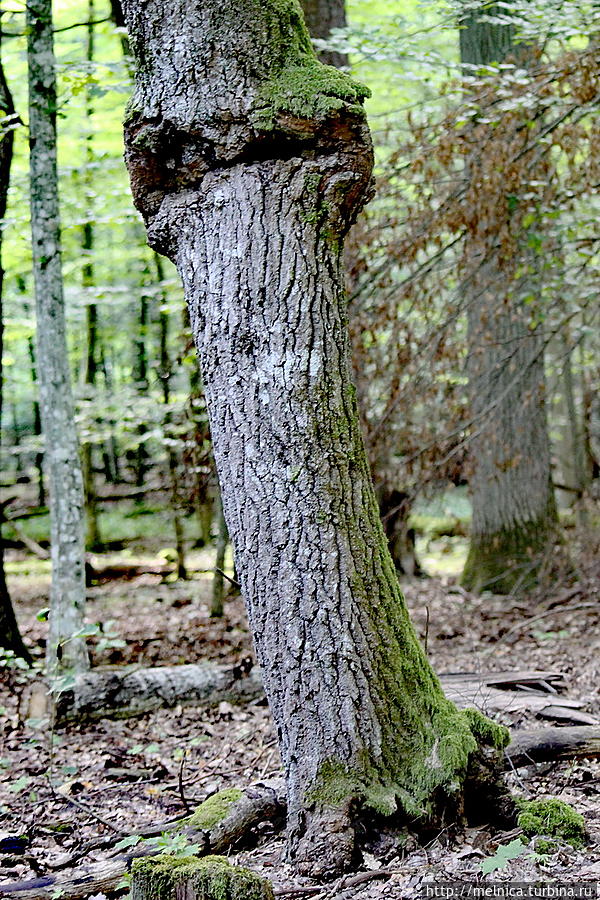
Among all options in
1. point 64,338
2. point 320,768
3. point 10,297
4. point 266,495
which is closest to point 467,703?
point 320,768

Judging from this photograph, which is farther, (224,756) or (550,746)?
(224,756)

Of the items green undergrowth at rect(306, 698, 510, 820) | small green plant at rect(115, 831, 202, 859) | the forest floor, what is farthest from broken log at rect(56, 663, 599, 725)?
small green plant at rect(115, 831, 202, 859)

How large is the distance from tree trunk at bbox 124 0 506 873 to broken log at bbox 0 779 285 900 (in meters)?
0.39

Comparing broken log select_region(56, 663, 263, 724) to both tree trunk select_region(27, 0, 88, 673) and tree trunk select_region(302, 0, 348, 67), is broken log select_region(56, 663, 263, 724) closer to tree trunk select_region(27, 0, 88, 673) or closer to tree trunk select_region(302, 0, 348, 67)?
tree trunk select_region(27, 0, 88, 673)

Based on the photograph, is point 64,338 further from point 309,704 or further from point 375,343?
point 309,704

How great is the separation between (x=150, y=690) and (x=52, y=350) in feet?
9.19

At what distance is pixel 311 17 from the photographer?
28.0ft

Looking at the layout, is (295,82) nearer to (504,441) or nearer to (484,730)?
(484,730)

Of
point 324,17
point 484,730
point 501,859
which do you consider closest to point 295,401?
point 484,730

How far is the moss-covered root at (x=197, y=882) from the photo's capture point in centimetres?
264

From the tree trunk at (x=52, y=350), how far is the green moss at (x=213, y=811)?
2881 mm

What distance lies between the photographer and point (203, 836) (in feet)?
11.5

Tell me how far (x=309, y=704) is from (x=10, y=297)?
15898 millimetres

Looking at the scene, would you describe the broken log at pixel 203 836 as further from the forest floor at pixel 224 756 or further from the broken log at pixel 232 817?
the forest floor at pixel 224 756
